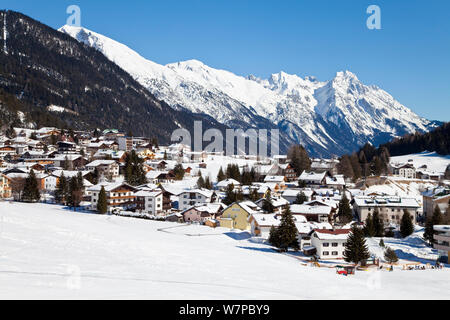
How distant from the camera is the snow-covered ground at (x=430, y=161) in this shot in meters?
121

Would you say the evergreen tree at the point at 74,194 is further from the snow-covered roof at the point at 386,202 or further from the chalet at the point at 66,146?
the chalet at the point at 66,146

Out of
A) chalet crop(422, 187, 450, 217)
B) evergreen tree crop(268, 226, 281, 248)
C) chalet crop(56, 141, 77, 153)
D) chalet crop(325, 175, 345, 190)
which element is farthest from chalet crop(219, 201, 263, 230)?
chalet crop(56, 141, 77, 153)

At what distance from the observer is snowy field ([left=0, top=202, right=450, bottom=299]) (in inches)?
651

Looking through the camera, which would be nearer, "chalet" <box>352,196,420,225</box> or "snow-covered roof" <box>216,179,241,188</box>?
"chalet" <box>352,196,420,225</box>

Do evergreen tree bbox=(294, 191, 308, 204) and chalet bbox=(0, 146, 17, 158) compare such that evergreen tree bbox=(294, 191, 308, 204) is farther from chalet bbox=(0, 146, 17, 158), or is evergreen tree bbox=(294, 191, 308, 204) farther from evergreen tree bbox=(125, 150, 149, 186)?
chalet bbox=(0, 146, 17, 158)

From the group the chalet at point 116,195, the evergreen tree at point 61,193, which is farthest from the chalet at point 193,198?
the evergreen tree at point 61,193

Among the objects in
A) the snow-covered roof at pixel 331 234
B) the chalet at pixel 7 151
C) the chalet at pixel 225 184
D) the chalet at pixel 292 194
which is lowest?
the snow-covered roof at pixel 331 234

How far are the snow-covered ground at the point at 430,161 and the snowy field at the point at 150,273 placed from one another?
99.8m

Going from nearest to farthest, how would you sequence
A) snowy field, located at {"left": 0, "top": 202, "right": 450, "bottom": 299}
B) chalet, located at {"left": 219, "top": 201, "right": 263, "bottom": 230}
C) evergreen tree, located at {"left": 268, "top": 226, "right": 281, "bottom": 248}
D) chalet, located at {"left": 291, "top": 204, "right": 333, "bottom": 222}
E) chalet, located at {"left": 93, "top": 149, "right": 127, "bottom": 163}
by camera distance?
snowy field, located at {"left": 0, "top": 202, "right": 450, "bottom": 299} < evergreen tree, located at {"left": 268, "top": 226, "right": 281, "bottom": 248} < chalet, located at {"left": 219, "top": 201, "right": 263, "bottom": 230} < chalet, located at {"left": 291, "top": 204, "right": 333, "bottom": 222} < chalet, located at {"left": 93, "top": 149, "right": 127, "bottom": 163}

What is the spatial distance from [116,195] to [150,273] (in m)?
43.7

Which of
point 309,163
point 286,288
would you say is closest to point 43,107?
point 309,163

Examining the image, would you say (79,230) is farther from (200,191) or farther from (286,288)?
(200,191)

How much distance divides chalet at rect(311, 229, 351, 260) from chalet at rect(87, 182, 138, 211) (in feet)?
110

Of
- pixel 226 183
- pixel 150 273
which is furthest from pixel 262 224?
pixel 226 183
